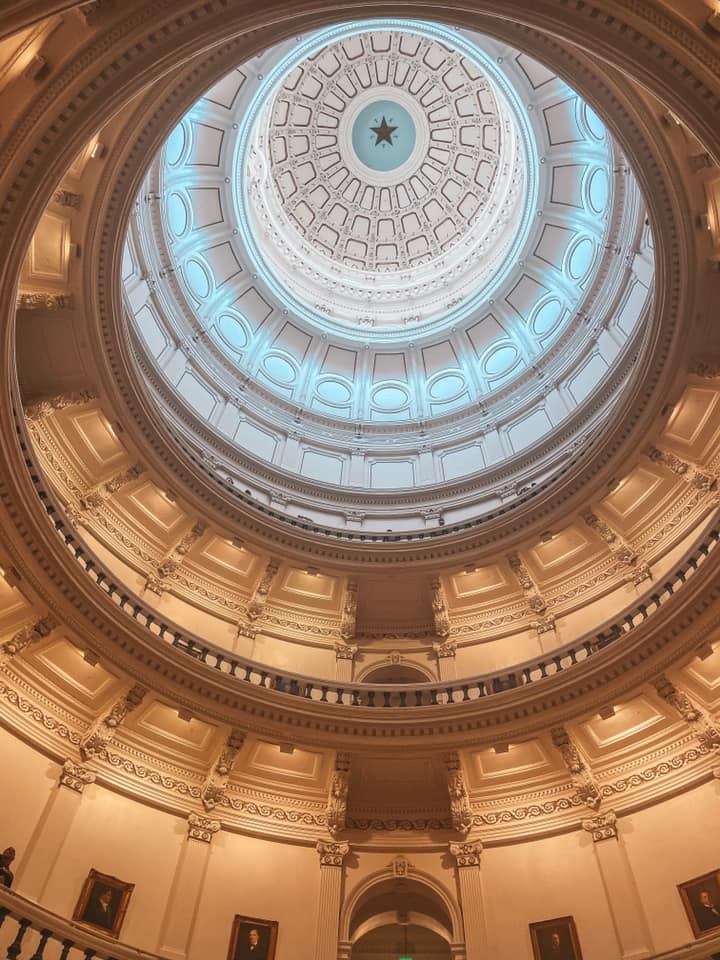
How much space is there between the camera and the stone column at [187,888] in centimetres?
1166

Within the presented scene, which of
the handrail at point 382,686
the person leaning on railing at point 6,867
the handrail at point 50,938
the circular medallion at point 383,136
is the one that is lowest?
the handrail at point 50,938

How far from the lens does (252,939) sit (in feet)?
39.8

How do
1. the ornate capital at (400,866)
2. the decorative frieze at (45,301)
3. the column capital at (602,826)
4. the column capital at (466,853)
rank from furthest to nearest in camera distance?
the ornate capital at (400,866), the column capital at (466,853), the decorative frieze at (45,301), the column capital at (602,826)

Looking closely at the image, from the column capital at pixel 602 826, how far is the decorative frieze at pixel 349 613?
723 centimetres

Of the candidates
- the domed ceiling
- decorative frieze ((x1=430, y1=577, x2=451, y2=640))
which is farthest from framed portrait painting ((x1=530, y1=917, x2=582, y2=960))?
the domed ceiling

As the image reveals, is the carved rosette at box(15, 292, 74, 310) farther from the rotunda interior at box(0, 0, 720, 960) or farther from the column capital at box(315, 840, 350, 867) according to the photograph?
the column capital at box(315, 840, 350, 867)

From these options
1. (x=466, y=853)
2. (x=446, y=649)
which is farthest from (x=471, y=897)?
(x=446, y=649)

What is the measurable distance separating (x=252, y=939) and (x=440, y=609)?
28.7 ft

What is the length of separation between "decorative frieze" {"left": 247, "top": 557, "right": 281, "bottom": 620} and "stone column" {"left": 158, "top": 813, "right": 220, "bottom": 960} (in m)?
5.59

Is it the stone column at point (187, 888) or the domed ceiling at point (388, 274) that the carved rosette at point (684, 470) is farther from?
the stone column at point (187, 888)

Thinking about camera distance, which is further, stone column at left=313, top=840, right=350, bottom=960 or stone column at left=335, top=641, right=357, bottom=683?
stone column at left=335, top=641, right=357, bottom=683

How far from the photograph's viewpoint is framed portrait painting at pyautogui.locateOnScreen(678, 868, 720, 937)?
439 inches

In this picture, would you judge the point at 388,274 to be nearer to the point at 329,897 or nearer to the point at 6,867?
the point at 329,897

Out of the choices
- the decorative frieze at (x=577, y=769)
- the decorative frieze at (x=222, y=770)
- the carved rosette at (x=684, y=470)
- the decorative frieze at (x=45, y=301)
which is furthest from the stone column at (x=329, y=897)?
the decorative frieze at (x=45, y=301)
